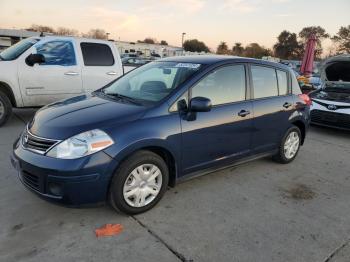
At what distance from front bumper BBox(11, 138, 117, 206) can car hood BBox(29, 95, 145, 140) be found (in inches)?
10.7

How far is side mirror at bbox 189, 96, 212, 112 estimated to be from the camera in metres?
3.58

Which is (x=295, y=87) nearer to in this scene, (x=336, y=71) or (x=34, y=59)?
(x=336, y=71)

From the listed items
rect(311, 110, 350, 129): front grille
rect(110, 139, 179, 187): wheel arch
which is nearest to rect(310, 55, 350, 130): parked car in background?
rect(311, 110, 350, 129): front grille

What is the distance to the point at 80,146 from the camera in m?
3.04

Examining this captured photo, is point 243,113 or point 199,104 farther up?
point 199,104

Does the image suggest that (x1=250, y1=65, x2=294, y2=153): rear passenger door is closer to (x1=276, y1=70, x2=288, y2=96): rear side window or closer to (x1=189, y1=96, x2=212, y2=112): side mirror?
(x1=276, y1=70, x2=288, y2=96): rear side window

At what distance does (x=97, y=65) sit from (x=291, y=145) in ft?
15.2

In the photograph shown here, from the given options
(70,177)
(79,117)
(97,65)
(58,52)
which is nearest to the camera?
(70,177)

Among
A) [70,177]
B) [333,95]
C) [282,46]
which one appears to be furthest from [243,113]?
[282,46]

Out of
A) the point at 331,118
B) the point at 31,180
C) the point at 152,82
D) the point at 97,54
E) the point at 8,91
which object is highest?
the point at 97,54

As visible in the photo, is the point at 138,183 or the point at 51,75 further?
the point at 51,75

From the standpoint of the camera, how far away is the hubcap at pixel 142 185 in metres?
3.34

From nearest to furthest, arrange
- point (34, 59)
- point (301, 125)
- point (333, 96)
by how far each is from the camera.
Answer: point (301, 125) < point (34, 59) < point (333, 96)

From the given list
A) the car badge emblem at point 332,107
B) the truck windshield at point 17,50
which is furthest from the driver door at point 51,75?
the car badge emblem at point 332,107
